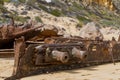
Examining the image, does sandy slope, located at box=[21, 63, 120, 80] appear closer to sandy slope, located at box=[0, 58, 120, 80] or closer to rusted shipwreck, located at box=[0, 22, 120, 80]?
sandy slope, located at box=[0, 58, 120, 80]

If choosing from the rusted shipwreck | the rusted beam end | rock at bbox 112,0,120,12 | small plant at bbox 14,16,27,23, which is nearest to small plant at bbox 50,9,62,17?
small plant at bbox 14,16,27,23

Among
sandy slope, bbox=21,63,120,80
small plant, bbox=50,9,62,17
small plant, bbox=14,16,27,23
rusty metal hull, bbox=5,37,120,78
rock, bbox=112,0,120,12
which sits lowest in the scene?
sandy slope, bbox=21,63,120,80

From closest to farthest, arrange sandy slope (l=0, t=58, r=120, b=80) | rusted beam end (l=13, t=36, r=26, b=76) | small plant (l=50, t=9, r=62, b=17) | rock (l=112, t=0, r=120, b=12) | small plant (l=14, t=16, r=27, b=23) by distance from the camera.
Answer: rusted beam end (l=13, t=36, r=26, b=76)
sandy slope (l=0, t=58, r=120, b=80)
small plant (l=14, t=16, r=27, b=23)
small plant (l=50, t=9, r=62, b=17)
rock (l=112, t=0, r=120, b=12)

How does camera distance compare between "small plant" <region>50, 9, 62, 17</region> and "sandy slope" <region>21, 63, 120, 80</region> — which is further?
"small plant" <region>50, 9, 62, 17</region>

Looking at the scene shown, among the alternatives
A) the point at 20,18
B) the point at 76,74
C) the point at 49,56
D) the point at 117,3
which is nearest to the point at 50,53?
the point at 49,56

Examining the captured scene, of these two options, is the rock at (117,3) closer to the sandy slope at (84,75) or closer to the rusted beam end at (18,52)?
the sandy slope at (84,75)

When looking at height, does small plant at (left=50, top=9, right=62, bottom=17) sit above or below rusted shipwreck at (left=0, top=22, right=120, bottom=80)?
above

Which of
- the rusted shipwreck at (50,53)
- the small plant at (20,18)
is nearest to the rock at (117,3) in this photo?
the small plant at (20,18)

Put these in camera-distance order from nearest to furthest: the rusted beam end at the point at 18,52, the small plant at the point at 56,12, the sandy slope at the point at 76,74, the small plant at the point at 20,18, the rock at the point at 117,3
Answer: the rusted beam end at the point at 18,52
the sandy slope at the point at 76,74
the small plant at the point at 20,18
the small plant at the point at 56,12
the rock at the point at 117,3

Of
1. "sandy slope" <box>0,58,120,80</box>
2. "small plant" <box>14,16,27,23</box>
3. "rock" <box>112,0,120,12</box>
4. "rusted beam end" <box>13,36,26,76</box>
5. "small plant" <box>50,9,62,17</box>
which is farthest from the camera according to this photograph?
"rock" <box>112,0,120,12</box>

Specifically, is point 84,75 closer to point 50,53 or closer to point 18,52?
point 50,53

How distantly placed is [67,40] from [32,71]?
1.43 metres

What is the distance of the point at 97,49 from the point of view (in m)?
7.86

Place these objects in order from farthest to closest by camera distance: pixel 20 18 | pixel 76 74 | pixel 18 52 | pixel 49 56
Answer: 1. pixel 20 18
2. pixel 76 74
3. pixel 49 56
4. pixel 18 52
